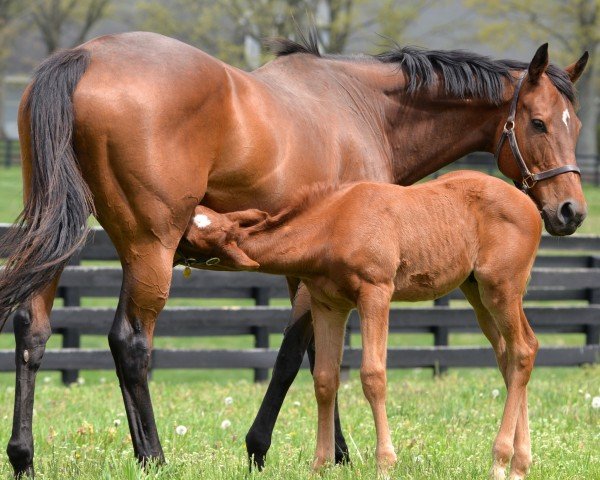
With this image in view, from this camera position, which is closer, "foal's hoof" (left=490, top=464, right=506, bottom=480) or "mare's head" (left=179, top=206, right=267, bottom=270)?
"mare's head" (left=179, top=206, right=267, bottom=270)

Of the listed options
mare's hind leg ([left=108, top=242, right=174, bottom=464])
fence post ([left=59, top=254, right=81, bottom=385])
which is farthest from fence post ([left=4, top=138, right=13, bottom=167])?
mare's hind leg ([left=108, top=242, right=174, bottom=464])

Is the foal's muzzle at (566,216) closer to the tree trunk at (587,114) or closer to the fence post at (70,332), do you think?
the fence post at (70,332)

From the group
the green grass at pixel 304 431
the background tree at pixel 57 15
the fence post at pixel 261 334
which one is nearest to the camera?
the green grass at pixel 304 431

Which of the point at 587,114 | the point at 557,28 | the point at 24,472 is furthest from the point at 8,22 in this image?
the point at 24,472

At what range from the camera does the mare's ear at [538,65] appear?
5.55m

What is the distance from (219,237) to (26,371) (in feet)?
4.31

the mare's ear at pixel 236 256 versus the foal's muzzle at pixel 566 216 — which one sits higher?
the mare's ear at pixel 236 256

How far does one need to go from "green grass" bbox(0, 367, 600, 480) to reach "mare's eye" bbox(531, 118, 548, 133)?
168cm

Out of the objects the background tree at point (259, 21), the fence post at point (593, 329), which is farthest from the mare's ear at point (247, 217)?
the background tree at point (259, 21)

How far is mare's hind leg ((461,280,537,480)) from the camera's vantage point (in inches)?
181

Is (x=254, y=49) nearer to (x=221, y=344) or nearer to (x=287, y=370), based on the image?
(x=221, y=344)

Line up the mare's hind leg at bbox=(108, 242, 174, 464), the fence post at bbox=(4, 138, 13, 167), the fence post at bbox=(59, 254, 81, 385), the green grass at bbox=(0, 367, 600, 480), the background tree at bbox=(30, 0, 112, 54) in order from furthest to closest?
the background tree at bbox=(30, 0, 112, 54) → the fence post at bbox=(4, 138, 13, 167) → the fence post at bbox=(59, 254, 81, 385) → the green grass at bbox=(0, 367, 600, 480) → the mare's hind leg at bbox=(108, 242, 174, 464)

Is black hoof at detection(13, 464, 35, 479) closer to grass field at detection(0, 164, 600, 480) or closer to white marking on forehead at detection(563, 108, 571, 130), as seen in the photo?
grass field at detection(0, 164, 600, 480)

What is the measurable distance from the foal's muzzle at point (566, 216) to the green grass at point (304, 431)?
1.15 metres
